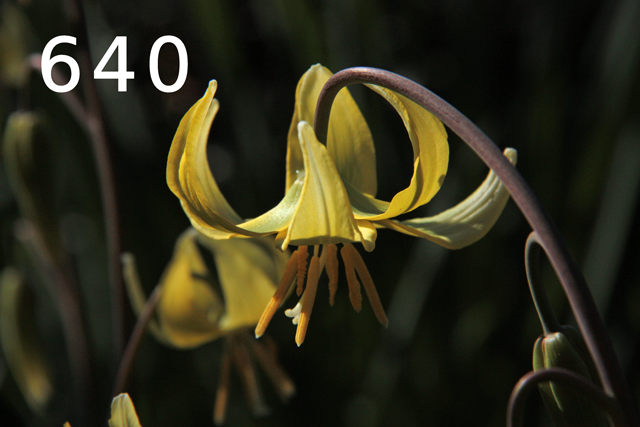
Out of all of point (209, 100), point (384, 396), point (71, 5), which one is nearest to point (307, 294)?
point (209, 100)

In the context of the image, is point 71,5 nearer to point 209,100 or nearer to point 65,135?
point 209,100

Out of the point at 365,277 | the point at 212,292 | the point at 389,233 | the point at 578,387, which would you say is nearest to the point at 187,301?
the point at 212,292

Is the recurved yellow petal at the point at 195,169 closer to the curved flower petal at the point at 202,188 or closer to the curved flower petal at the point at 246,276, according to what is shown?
the curved flower petal at the point at 202,188

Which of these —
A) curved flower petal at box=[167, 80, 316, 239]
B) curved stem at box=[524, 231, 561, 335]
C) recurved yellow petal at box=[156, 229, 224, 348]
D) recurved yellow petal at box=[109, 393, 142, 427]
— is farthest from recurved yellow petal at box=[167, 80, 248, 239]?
recurved yellow petal at box=[156, 229, 224, 348]

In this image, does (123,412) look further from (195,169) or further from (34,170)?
(34,170)

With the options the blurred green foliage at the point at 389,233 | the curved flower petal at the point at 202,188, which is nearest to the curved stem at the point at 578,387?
the curved flower petal at the point at 202,188

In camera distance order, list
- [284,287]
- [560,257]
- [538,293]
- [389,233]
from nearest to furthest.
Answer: [560,257] → [538,293] → [284,287] → [389,233]
